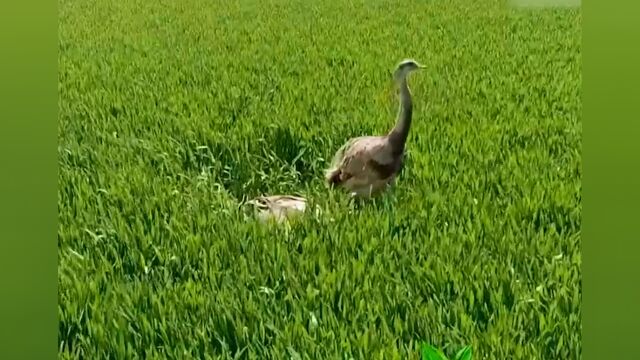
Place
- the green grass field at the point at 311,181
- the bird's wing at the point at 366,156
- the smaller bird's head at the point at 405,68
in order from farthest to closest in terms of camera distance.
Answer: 1. the bird's wing at the point at 366,156
2. the smaller bird's head at the point at 405,68
3. the green grass field at the point at 311,181

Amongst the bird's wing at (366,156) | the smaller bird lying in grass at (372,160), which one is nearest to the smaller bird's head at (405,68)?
the smaller bird lying in grass at (372,160)

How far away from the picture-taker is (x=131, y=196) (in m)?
2.01

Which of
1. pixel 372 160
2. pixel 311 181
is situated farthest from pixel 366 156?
pixel 311 181

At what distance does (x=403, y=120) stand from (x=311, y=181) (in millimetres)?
317

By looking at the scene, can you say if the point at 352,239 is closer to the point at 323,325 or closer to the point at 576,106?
the point at 323,325

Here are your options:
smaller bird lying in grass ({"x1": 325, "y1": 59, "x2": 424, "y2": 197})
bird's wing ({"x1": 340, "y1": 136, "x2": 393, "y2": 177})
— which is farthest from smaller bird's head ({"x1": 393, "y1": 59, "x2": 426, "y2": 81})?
bird's wing ({"x1": 340, "y1": 136, "x2": 393, "y2": 177})

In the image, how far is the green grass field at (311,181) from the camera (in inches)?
63.6

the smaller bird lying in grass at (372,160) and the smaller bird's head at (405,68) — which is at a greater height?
the smaller bird's head at (405,68)

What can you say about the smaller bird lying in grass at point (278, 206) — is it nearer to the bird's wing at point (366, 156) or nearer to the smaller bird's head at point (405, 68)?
the bird's wing at point (366, 156)

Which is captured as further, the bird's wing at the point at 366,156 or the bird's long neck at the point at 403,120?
the bird's wing at the point at 366,156

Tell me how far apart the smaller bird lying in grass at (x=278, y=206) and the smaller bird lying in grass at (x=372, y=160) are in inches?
4.9

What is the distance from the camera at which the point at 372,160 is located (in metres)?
2.23

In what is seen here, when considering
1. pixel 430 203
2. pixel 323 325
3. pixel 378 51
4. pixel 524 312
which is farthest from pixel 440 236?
pixel 378 51

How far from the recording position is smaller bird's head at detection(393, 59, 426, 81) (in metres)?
1.99
